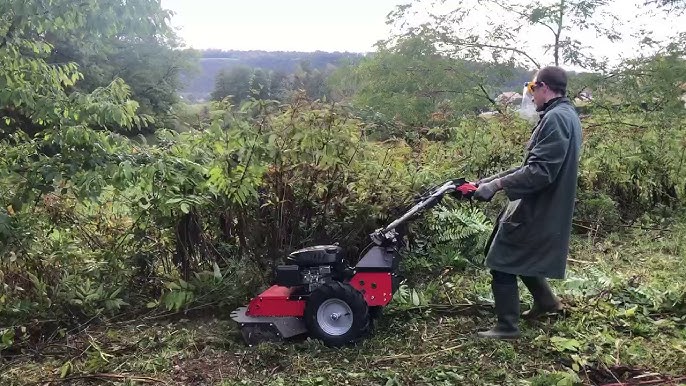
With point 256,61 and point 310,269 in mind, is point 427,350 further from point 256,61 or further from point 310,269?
point 256,61

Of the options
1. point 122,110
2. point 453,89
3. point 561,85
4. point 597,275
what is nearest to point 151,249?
point 122,110

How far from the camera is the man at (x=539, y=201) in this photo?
4035 mm

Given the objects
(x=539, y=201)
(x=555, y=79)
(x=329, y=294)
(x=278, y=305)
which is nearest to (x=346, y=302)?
(x=329, y=294)

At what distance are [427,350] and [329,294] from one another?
0.79 metres

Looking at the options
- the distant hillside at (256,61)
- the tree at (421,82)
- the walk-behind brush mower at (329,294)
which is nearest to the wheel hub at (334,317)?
the walk-behind brush mower at (329,294)

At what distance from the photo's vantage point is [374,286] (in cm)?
445

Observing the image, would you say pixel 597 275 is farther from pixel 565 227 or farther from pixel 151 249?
pixel 151 249

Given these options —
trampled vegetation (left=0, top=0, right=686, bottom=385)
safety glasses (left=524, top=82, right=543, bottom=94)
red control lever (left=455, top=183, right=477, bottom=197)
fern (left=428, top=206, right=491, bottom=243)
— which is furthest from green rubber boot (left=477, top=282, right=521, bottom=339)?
fern (left=428, top=206, right=491, bottom=243)

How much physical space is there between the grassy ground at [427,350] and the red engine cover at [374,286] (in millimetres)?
298

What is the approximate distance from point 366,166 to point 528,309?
6.06 feet

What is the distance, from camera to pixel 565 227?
4.18m

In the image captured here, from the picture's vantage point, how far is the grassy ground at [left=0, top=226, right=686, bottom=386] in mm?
3924

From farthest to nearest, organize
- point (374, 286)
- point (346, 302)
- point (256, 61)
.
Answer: point (256, 61), point (374, 286), point (346, 302)

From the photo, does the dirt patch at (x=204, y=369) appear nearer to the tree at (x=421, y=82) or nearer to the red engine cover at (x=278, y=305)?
the red engine cover at (x=278, y=305)
